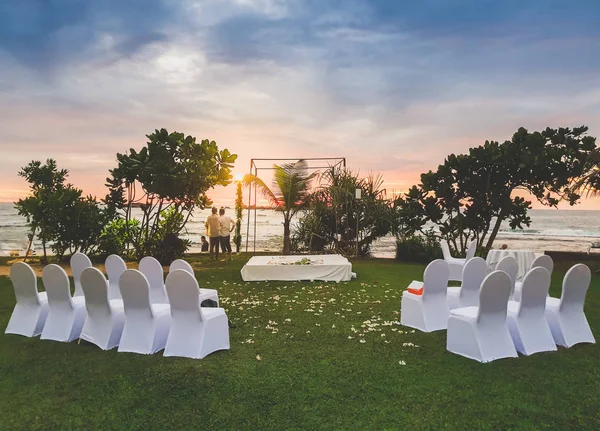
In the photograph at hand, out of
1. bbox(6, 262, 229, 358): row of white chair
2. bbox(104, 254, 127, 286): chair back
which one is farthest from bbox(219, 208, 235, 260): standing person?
bbox(6, 262, 229, 358): row of white chair

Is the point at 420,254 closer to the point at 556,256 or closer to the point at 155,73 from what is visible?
the point at 556,256

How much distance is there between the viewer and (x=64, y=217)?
45.0 ft

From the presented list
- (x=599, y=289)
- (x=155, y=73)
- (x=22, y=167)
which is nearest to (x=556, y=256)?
(x=599, y=289)

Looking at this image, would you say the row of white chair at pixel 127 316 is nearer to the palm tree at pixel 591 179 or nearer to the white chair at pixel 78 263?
the white chair at pixel 78 263

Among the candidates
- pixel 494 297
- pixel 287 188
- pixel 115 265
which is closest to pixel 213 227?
pixel 287 188

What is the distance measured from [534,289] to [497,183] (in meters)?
10.8

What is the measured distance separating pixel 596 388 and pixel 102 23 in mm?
11909

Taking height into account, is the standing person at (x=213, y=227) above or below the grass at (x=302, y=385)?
above

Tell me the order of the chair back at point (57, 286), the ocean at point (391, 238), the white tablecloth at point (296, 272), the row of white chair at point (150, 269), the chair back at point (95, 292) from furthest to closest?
the ocean at point (391, 238) → the white tablecloth at point (296, 272) → the row of white chair at point (150, 269) → the chair back at point (57, 286) → the chair back at point (95, 292)

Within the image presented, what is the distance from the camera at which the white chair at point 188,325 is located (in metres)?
5.09

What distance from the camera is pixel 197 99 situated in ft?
44.1

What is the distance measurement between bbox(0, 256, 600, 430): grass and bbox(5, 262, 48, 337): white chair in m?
0.18

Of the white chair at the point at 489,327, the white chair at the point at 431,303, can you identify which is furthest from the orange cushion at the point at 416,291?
the white chair at the point at 489,327

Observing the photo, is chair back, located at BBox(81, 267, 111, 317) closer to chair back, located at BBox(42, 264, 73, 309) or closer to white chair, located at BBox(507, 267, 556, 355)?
chair back, located at BBox(42, 264, 73, 309)
